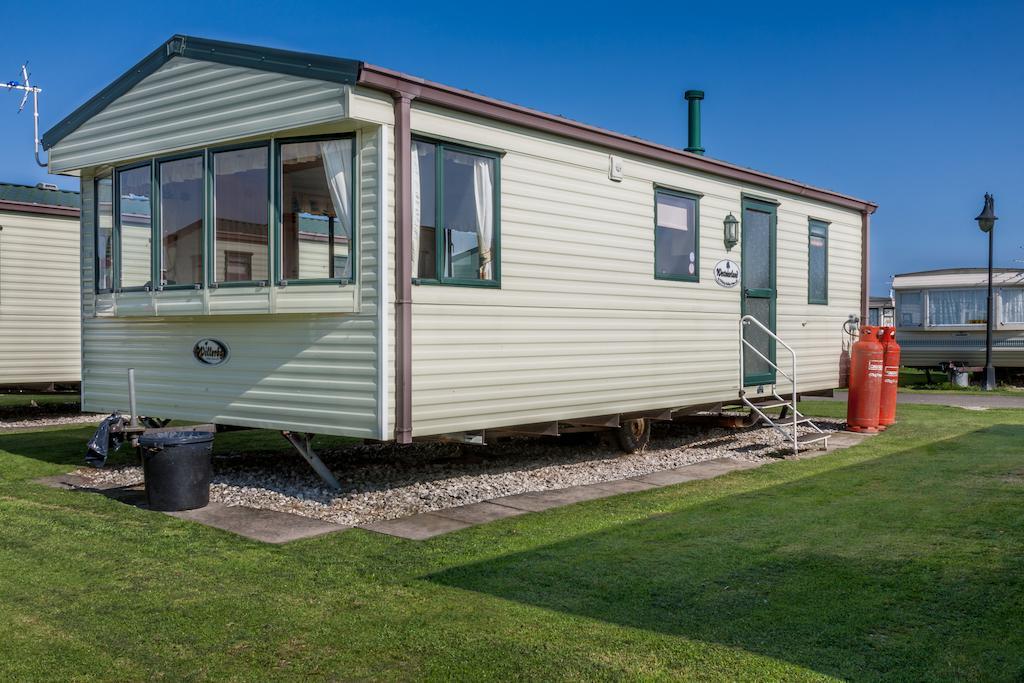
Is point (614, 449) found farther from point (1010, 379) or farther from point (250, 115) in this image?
point (1010, 379)

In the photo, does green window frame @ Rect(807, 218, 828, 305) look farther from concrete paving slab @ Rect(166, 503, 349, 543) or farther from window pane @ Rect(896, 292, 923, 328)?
window pane @ Rect(896, 292, 923, 328)

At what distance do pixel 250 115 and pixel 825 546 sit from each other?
5140 millimetres

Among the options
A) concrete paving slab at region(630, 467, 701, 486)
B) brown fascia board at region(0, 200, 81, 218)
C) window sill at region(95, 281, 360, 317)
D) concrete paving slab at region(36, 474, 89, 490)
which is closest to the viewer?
window sill at region(95, 281, 360, 317)

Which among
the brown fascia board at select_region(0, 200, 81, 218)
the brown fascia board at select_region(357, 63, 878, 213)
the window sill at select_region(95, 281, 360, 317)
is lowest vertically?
the window sill at select_region(95, 281, 360, 317)

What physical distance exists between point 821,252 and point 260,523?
8459 millimetres

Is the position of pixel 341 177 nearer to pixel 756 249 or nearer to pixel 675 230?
pixel 675 230

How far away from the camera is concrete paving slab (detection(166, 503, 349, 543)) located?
5895 mm

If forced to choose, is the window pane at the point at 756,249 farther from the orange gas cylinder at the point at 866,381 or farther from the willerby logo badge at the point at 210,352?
the willerby logo badge at the point at 210,352

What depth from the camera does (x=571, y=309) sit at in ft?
26.7

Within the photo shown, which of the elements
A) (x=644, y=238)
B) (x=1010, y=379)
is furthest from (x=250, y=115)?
(x=1010, y=379)

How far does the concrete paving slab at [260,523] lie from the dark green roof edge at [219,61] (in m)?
3.06

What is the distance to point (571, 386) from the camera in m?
8.14

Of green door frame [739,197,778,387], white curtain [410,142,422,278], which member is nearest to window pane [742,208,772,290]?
green door frame [739,197,778,387]

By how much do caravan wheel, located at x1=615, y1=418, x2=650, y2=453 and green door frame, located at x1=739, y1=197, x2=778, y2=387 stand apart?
140 cm
